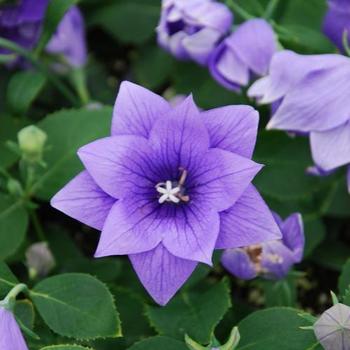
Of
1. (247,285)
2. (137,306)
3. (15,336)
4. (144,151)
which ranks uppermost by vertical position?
(144,151)

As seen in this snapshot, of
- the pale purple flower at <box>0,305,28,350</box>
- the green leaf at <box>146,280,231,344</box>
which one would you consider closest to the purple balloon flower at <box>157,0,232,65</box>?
the green leaf at <box>146,280,231,344</box>

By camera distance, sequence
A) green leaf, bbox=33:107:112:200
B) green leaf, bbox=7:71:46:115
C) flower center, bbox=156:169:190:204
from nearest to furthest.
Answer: flower center, bbox=156:169:190:204 < green leaf, bbox=33:107:112:200 < green leaf, bbox=7:71:46:115

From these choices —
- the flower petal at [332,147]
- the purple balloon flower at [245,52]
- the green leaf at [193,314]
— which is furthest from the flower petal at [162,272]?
the purple balloon flower at [245,52]

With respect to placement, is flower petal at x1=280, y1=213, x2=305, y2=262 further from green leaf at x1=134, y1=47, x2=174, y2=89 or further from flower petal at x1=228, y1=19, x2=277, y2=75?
green leaf at x1=134, y1=47, x2=174, y2=89

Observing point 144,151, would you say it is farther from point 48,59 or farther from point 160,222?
point 48,59

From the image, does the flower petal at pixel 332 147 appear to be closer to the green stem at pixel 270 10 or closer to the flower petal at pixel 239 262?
the flower petal at pixel 239 262

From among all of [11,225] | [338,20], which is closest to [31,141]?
[11,225]

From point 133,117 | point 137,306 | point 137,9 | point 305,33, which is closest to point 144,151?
point 133,117
